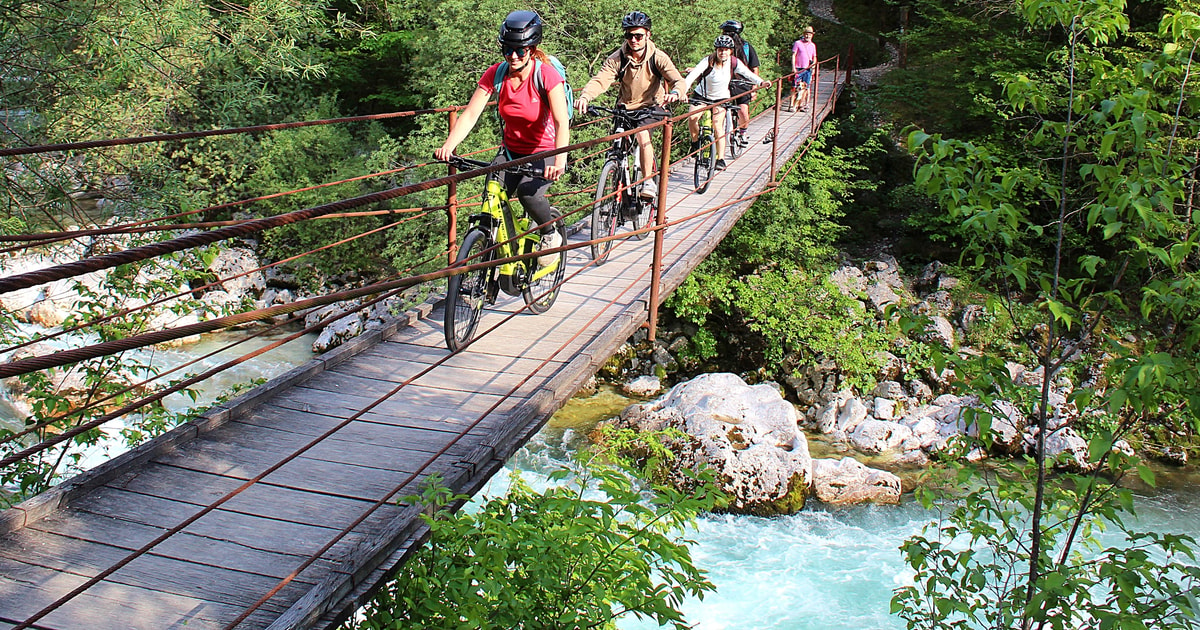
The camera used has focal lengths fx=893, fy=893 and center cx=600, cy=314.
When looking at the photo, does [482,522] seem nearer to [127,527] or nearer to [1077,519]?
[127,527]

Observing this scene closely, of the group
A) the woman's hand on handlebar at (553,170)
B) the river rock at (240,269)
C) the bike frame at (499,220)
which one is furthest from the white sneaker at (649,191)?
the river rock at (240,269)

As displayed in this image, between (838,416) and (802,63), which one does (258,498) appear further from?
(802,63)

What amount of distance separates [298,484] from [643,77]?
3842 mm

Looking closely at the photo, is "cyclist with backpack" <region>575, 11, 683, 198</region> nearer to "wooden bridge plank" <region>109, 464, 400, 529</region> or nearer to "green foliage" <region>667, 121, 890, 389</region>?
"wooden bridge plank" <region>109, 464, 400, 529</region>

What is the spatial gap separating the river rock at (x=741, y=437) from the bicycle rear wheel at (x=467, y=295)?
168 inches

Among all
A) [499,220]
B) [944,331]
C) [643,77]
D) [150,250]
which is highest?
[643,77]

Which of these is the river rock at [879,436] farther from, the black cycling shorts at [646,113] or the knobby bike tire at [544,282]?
the knobby bike tire at [544,282]

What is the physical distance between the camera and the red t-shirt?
4242 mm

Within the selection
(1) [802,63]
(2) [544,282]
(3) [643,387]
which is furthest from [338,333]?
(2) [544,282]

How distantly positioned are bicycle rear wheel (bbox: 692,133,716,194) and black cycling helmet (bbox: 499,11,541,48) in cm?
426

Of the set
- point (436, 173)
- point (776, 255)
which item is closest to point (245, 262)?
point (436, 173)

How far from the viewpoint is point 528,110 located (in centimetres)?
433

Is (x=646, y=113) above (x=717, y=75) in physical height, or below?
below

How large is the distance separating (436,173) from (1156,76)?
11.4 metres
